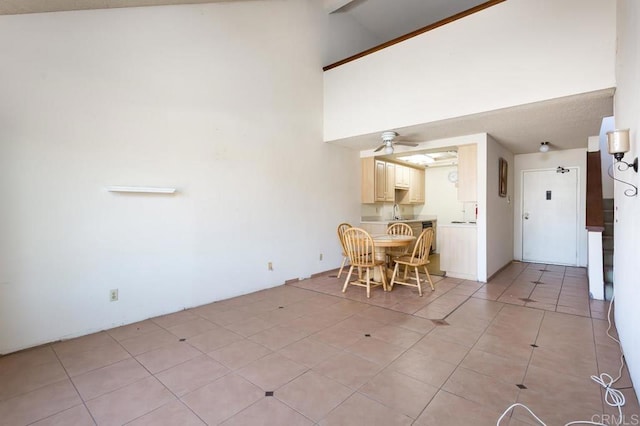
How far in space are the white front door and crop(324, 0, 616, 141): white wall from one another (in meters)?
3.79

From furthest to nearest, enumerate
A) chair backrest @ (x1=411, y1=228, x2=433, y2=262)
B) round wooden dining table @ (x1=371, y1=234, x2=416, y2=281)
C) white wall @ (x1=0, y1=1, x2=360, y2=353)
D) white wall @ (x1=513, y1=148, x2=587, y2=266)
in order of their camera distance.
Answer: white wall @ (x1=513, y1=148, x2=587, y2=266)
chair backrest @ (x1=411, y1=228, x2=433, y2=262)
round wooden dining table @ (x1=371, y1=234, x2=416, y2=281)
white wall @ (x1=0, y1=1, x2=360, y2=353)

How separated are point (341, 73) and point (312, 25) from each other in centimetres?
97

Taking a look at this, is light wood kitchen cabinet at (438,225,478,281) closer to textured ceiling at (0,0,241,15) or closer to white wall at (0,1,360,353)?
white wall at (0,1,360,353)

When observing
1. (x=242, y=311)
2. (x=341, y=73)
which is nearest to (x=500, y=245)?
(x=341, y=73)

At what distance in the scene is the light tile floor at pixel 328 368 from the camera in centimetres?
177

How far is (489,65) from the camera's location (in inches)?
140

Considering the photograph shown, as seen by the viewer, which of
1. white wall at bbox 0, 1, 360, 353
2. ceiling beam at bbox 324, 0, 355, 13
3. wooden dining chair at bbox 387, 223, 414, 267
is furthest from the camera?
ceiling beam at bbox 324, 0, 355, 13

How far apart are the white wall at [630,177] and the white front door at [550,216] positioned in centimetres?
407

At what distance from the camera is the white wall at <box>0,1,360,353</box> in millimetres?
2586

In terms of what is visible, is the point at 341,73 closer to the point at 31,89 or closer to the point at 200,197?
the point at 200,197

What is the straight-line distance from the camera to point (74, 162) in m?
2.80

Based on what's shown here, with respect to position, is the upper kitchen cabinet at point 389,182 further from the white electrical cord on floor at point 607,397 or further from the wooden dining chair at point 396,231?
the white electrical cord on floor at point 607,397

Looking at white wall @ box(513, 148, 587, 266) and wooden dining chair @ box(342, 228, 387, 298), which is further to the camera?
white wall @ box(513, 148, 587, 266)

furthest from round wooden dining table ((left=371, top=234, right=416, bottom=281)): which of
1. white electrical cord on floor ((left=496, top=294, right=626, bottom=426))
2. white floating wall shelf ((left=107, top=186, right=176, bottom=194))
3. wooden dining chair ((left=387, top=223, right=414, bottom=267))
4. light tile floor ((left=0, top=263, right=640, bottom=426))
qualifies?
white floating wall shelf ((left=107, top=186, right=176, bottom=194))
